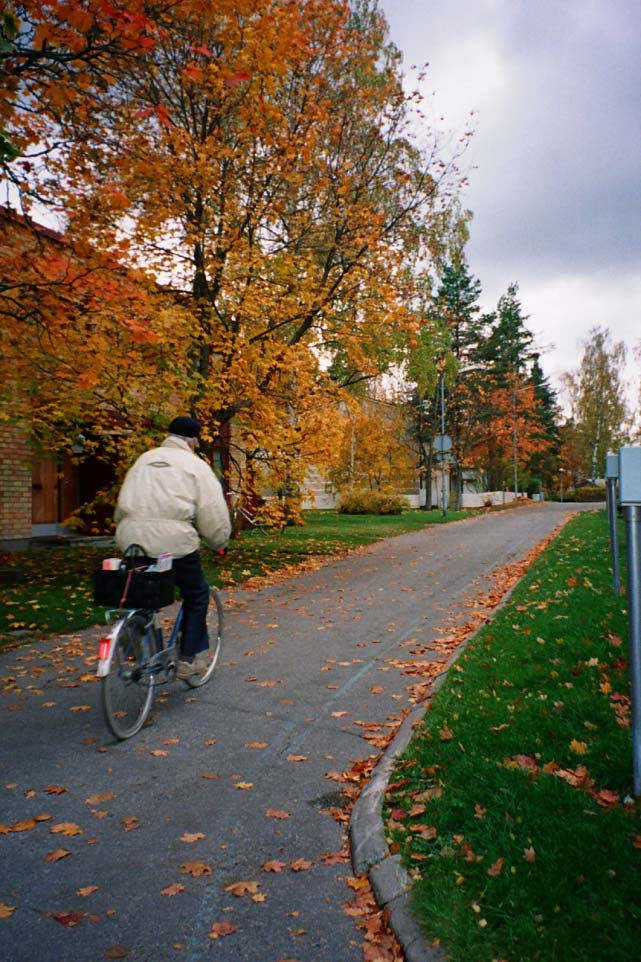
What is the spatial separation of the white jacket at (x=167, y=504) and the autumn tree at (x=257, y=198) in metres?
4.47

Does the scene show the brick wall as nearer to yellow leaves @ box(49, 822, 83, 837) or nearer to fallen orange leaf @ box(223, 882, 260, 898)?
yellow leaves @ box(49, 822, 83, 837)

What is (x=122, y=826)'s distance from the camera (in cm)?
358

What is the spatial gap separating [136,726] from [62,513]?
15318 millimetres

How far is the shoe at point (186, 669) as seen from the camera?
5.55 m

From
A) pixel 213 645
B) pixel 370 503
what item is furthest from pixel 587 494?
pixel 213 645

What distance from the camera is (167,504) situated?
192 inches

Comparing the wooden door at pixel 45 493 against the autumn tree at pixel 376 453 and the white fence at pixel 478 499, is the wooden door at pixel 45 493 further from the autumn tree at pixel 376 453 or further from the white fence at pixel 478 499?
the white fence at pixel 478 499

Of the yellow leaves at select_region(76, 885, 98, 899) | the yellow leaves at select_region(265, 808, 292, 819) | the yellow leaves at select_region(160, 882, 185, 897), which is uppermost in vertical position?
the yellow leaves at select_region(76, 885, 98, 899)

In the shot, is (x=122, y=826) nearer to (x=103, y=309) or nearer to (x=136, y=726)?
(x=136, y=726)

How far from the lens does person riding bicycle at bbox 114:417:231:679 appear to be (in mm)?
4840

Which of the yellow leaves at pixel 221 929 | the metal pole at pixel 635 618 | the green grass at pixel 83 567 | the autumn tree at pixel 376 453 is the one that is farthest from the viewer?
the autumn tree at pixel 376 453

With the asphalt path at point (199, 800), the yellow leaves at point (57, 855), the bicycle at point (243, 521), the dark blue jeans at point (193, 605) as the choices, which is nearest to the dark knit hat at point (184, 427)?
the dark blue jeans at point (193, 605)

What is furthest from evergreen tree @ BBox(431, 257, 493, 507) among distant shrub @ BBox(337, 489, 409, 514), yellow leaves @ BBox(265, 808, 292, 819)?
yellow leaves @ BBox(265, 808, 292, 819)

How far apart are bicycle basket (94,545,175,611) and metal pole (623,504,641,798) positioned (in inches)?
120
